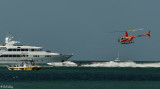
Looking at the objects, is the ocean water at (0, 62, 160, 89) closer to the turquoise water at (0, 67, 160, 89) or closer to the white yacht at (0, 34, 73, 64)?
the turquoise water at (0, 67, 160, 89)

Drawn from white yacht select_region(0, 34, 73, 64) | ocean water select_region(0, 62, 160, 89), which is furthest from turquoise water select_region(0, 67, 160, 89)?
white yacht select_region(0, 34, 73, 64)

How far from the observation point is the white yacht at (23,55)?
569 feet

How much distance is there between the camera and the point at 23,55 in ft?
575
